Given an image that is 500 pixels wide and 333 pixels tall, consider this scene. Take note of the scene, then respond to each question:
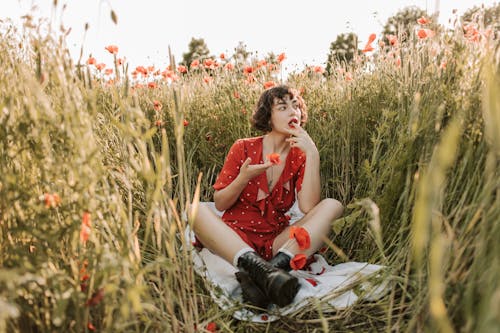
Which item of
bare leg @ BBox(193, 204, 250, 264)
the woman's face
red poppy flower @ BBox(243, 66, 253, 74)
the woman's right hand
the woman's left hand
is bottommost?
bare leg @ BBox(193, 204, 250, 264)

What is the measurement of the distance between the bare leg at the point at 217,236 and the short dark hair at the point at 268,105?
0.67 metres

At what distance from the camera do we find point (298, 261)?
1.87m

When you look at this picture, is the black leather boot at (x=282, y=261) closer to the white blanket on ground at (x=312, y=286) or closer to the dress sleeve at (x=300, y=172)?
the white blanket on ground at (x=312, y=286)

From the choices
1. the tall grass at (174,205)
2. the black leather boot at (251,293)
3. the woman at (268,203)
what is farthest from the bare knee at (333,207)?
the black leather boot at (251,293)

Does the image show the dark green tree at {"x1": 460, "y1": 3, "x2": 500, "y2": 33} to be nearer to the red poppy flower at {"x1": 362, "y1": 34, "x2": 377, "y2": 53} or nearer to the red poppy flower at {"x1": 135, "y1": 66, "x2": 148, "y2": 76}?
the red poppy flower at {"x1": 362, "y1": 34, "x2": 377, "y2": 53}

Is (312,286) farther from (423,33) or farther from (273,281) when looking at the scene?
(423,33)

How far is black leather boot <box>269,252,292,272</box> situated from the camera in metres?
1.92

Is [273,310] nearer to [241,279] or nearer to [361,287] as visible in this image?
[241,279]

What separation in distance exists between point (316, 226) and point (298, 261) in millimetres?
234

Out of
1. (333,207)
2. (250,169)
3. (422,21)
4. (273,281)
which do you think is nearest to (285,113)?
(250,169)

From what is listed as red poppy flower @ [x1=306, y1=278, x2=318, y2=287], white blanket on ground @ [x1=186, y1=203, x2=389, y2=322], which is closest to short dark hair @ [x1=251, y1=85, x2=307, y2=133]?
white blanket on ground @ [x1=186, y1=203, x2=389, y2=322]

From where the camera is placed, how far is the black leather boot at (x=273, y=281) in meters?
1.64

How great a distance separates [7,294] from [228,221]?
1356 mm

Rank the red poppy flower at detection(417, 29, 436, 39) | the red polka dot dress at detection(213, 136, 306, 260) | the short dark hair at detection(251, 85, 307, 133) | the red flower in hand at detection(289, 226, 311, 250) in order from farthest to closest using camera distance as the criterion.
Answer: the short dark hair at detection(251, 85, 307, 133) → the red polka dot dress at detection(213, 136, 306, 260) → the red poppy flower at detection(417, 29, 436, 39) → the red flower in hand at detection(289, 226, 311, 250)
